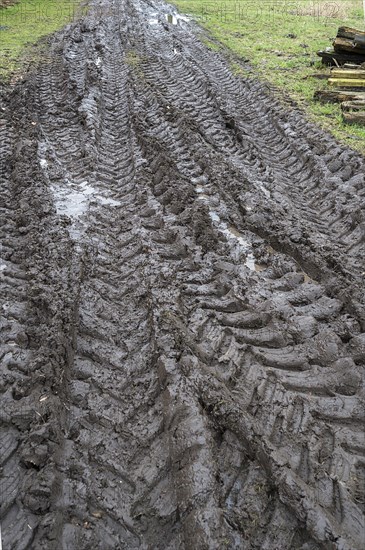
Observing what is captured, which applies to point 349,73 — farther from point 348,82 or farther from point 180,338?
point 180,338

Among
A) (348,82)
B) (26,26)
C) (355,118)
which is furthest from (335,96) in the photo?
(26,26)

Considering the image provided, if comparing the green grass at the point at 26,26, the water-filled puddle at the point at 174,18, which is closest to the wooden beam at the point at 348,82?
the green grass at the point at 26,26

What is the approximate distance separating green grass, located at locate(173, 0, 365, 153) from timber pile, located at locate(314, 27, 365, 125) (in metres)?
0.21

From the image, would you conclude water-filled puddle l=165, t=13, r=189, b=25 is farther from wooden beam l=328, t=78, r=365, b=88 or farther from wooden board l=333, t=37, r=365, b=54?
wooden beam l=328, t=78, r=365, b=88

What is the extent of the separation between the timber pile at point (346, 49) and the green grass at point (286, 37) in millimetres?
294

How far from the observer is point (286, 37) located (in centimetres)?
1416

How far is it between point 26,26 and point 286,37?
8.97m

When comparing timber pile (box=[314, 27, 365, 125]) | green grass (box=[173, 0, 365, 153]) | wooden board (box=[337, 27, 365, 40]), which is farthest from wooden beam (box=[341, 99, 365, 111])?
wooden board (box=[337, 27, 365, 40])

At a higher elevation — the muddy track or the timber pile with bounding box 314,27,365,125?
the timber pile with bounding box 314,27,365,125

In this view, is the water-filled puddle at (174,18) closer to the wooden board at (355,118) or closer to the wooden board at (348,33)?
the wooden board at (348,33)

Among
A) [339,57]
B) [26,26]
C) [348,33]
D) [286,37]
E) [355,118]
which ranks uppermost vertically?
[348,33]

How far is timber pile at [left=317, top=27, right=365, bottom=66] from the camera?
1046cm

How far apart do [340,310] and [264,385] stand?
1.29 m

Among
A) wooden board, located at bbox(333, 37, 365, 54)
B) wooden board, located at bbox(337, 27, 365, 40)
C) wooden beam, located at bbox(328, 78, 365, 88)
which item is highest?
wooden board, located at bbox(337, 27, 365, 40)
